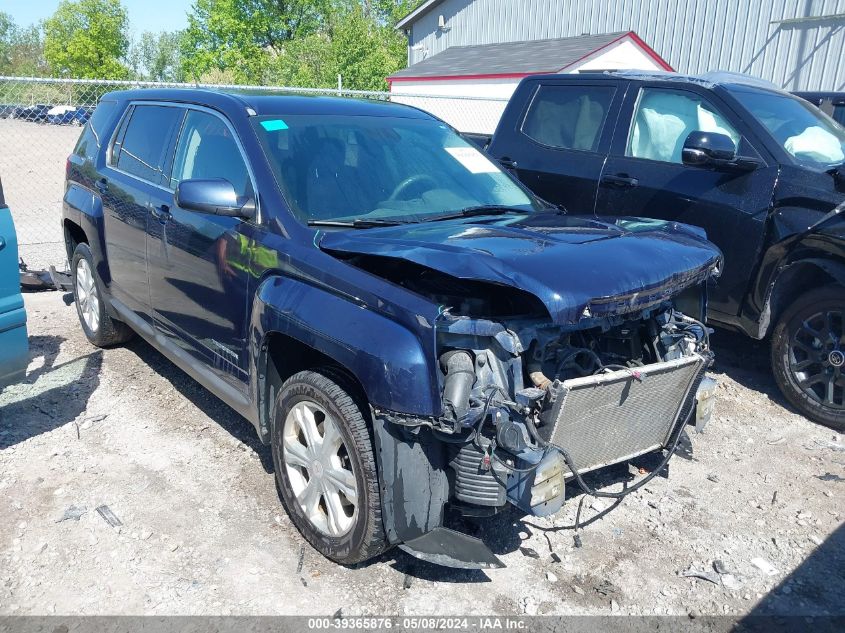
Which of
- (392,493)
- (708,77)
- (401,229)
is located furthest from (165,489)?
(708,77)

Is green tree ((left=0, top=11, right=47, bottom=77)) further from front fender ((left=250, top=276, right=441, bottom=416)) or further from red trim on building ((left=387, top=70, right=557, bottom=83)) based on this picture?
front fender ((left=250, top=276, right=441, bottom=416))

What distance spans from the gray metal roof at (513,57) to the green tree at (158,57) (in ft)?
128

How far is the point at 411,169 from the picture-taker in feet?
12.9

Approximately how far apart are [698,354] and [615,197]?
2.55m

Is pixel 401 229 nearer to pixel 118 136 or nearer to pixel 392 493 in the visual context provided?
pixel 392 493

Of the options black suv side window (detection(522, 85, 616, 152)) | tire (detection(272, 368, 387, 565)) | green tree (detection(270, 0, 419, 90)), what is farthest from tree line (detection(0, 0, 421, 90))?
tire (detection(272, 368, 387, 565))

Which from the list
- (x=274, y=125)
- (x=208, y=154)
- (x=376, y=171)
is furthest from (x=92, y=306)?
(x=376, y=171)

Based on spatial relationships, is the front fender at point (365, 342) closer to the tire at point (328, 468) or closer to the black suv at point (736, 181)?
the tire at point (328, 468)

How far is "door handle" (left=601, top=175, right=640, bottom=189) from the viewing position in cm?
554

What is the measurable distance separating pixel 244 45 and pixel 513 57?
3043cm

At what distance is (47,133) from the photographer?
21375 mm

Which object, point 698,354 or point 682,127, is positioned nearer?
point 698,354

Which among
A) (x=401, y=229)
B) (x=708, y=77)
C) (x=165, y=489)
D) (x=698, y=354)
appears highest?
(x=708, y=77)

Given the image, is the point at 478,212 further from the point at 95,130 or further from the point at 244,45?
the point at 244,45
